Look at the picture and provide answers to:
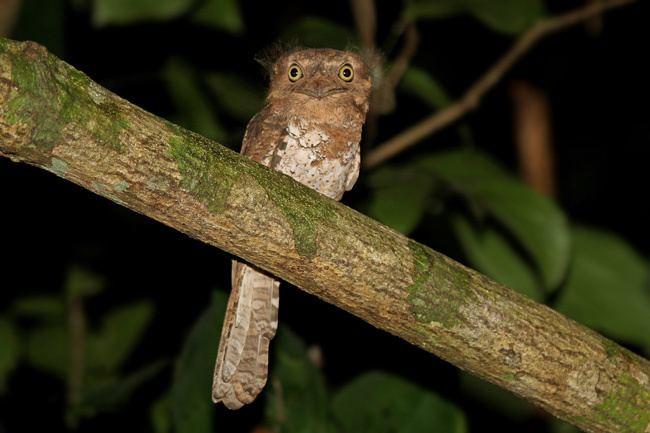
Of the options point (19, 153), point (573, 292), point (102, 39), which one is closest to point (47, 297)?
point (102, 39)

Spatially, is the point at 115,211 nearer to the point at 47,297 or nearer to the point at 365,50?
the point at 47,297

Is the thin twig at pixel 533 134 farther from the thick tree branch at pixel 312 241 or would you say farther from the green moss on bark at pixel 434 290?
the green moss on bark at pixel 434 290

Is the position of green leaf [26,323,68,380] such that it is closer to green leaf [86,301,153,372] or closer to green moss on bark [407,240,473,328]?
green leaf [86,301,153,372]

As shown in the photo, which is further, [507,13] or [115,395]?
[507,13]

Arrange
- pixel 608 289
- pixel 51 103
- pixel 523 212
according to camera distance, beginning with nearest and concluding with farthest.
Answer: pixel 51 103
pixel 523 212
pixel 608 289

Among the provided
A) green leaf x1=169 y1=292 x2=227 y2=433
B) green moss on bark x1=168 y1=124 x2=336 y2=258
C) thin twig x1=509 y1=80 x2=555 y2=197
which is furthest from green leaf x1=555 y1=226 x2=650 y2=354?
→ green moss on bark x1=168 y1=124 x2=336 y2=258

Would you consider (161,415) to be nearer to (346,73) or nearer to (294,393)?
(294,393)

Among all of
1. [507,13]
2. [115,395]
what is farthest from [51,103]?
[507,13]
